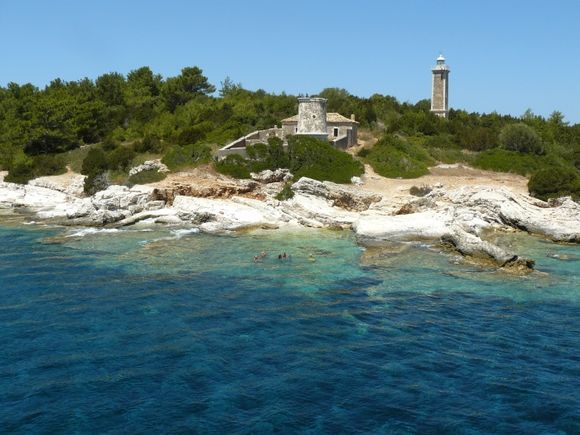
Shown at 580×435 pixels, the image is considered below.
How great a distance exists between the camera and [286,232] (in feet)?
121

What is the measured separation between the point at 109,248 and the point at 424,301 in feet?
57.0

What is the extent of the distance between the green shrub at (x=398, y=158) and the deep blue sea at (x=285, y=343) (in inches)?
761

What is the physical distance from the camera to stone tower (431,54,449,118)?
2916 inches

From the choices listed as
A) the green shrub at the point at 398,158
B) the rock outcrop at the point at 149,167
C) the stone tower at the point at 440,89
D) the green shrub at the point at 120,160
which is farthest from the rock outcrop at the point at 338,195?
the stone tower at the point at 440,89

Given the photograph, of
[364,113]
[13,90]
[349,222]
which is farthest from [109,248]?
[13,90]

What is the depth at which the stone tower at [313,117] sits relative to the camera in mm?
53938

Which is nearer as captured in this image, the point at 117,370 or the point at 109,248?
the point at 117,370

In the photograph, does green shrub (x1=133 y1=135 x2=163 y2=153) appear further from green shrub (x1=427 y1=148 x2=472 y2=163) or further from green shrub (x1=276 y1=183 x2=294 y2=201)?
green shrub (x1=427 y1=148 x2=472 y2=163)

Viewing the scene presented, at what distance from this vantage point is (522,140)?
57.2 metres

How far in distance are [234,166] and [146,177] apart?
270 inches

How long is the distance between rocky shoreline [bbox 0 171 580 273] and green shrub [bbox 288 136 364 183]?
10.4 feet

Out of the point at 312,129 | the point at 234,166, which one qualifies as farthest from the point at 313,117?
the point at 234,166

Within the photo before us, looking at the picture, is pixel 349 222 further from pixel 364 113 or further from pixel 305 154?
pixel 364 113

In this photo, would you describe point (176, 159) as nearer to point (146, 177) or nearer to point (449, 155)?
point (146, 177)
